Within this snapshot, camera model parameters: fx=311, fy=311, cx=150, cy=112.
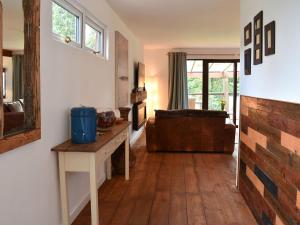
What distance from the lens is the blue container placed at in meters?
2.56

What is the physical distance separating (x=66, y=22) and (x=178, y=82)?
6103 mm

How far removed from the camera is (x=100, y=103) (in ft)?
12.7

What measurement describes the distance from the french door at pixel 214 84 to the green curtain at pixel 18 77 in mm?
7438

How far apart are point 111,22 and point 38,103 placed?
2.69 metres

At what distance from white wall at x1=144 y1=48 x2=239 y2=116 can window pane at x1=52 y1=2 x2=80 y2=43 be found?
19.2ft

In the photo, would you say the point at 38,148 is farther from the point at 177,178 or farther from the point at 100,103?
the point at 177,178

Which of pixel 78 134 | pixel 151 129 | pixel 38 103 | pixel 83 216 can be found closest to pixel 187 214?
pixel 83 216

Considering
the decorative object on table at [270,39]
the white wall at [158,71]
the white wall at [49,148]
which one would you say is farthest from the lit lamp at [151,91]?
the decorative object on table at [270,39]

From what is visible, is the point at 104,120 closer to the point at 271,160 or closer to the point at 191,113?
the point at 271,160

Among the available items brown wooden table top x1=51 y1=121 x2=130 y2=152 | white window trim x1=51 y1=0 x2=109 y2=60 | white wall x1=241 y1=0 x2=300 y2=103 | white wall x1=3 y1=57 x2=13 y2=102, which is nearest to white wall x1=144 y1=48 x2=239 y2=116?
white window trim x1=51 y1=0 x2=109 y2=60

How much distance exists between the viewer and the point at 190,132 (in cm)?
566

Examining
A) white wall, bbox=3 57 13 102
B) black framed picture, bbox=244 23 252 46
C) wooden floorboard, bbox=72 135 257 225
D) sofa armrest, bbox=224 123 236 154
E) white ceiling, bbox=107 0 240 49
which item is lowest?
wooden floorboard, bbox=72 135 257 225

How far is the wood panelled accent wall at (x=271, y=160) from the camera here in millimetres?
1922

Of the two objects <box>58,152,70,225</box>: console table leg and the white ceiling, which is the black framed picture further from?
<box>58,152,70,225</box>: console table leg
